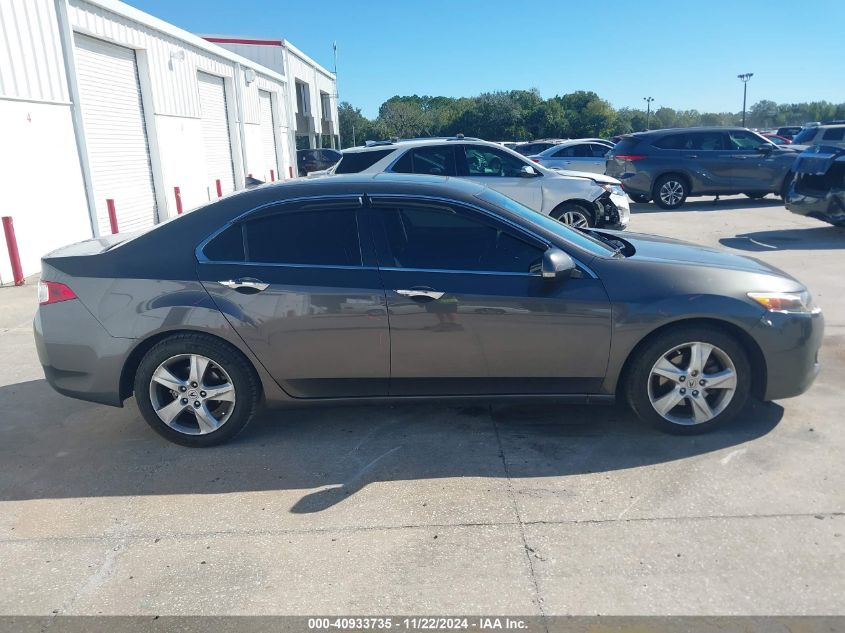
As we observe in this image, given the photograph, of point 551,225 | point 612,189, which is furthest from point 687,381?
point 612,189

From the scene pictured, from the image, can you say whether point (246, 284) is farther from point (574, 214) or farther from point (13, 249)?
point (574, 214)

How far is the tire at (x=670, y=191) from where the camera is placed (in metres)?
15.4

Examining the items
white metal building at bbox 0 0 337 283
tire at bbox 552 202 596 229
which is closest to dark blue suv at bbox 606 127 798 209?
tire at bbox 552 202 596 229

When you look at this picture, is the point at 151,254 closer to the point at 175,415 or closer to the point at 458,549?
the point at 175,415

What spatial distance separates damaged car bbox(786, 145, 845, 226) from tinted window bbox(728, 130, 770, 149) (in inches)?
165

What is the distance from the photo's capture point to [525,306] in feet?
12.9

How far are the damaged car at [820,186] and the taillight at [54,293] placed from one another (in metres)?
10.9

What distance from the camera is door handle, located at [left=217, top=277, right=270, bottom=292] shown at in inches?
157

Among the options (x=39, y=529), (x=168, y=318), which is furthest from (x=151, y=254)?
(x=39, y=529)

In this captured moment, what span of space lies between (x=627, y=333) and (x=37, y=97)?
10.5 meters

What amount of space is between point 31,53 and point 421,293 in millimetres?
9711

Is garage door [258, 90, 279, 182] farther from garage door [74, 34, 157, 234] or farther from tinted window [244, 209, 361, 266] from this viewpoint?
tinted window [244, 209, 361, 266]

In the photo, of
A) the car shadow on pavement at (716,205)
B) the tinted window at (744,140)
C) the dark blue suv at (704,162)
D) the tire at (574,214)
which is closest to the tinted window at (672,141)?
the dark blue suv at (704,162)

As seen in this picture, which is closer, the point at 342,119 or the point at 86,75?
the point at 86,75
